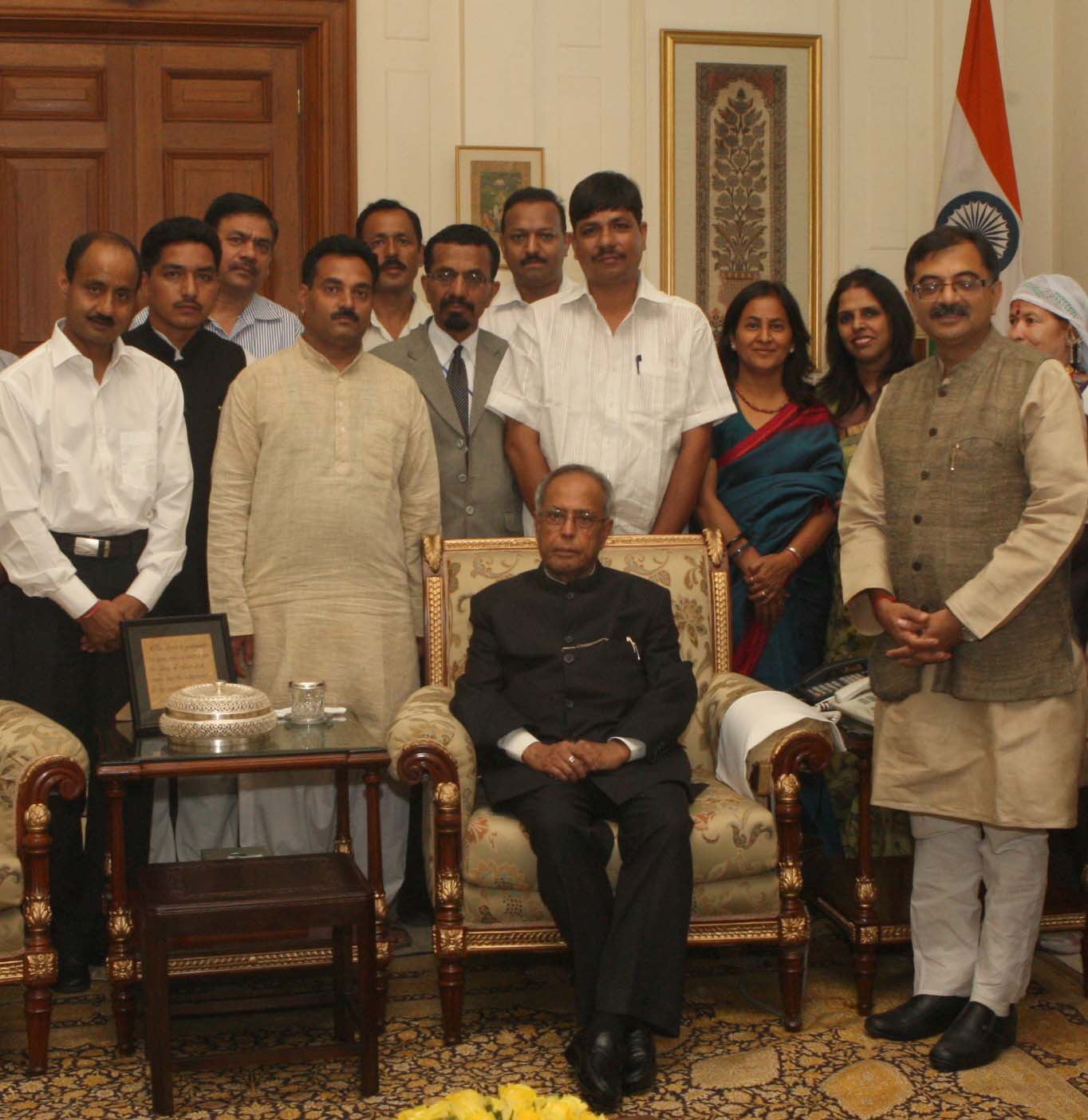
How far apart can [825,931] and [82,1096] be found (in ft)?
6.26

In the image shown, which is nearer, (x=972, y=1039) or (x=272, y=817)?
(x=972, y=1039)

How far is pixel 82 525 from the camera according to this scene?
348cm

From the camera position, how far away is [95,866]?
11.6ft

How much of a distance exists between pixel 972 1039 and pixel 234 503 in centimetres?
208

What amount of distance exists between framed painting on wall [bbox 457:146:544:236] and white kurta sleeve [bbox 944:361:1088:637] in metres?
3.03

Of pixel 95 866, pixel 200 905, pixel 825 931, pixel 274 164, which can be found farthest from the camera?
pixel 274 164

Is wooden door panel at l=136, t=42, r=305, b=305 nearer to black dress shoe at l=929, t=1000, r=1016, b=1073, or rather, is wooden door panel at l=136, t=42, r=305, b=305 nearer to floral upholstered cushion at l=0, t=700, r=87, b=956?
floral upholstered cushion at l=0, t=700, r=87, b=956

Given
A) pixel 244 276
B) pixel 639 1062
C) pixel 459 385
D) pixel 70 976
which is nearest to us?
pixel 639 1062

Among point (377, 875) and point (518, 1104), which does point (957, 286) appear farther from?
point (518, 1104)

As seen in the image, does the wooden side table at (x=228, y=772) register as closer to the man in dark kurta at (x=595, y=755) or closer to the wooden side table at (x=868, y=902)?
the man in dark kurta at (x=595, y=755)

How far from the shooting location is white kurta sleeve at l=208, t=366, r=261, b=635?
366 cm

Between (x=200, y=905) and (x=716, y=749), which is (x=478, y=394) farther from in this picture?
(x=200, y=905)

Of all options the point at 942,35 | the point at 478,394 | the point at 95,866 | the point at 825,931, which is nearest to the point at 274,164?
the point at 478,394

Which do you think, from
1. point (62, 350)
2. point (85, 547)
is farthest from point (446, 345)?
point (85, 547)
